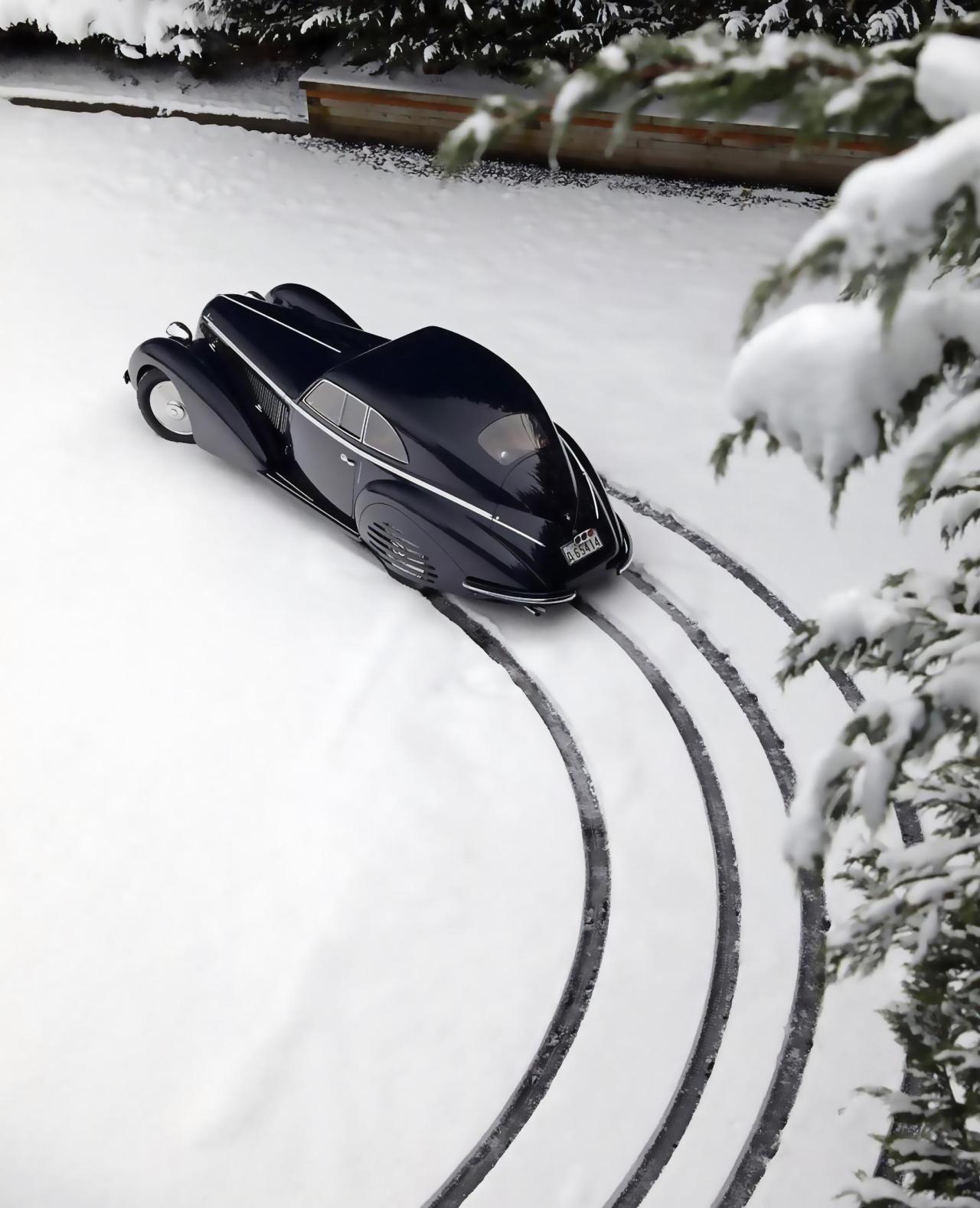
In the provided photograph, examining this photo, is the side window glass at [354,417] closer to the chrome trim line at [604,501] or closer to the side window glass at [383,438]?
the side window glass at [383,438]

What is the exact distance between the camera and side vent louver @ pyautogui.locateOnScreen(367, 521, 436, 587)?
6305 millimetres

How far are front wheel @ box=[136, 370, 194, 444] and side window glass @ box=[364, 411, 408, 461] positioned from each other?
1485 millimetres

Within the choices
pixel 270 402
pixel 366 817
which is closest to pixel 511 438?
pixel 270 402

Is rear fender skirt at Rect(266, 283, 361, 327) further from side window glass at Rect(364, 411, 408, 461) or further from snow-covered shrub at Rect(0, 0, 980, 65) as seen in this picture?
snow-covered shrub at Rect(0, 0, 980, 65)

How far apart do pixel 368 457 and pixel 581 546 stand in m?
1.28

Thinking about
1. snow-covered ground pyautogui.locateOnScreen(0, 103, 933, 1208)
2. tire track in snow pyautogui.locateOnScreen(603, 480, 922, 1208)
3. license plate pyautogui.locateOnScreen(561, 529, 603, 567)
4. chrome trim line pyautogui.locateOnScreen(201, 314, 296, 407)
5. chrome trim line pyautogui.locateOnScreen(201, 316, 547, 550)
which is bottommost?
tire track in snow pyautogui.locateOnScreen(603, 480, 922, 1208)

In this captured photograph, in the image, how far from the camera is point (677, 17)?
947 cm

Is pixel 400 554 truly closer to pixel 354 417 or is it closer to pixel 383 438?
pixel 383 438

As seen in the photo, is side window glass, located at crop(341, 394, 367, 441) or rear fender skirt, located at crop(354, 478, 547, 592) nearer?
rear fender skirt, located at crop(354, 478, 547, 592)

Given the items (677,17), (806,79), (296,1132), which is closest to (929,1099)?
(296,1132)

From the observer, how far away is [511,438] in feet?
20.2

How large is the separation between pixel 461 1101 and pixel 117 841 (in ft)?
6.59

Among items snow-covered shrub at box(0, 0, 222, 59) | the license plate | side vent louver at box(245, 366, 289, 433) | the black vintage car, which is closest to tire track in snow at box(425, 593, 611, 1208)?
the black vintage car

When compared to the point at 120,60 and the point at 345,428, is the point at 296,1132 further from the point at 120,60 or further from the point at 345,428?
the point at 120,60
